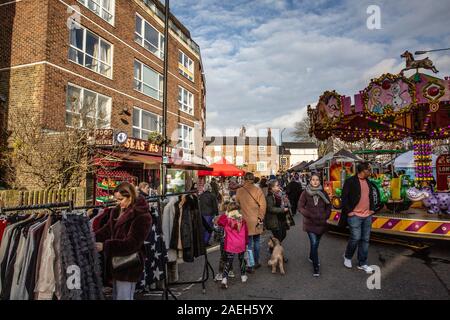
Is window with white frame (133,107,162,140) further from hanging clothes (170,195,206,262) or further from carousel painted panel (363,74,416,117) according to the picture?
hanging clothes (170,195,206,262)

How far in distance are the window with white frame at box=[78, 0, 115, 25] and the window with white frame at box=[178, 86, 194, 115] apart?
8375mm

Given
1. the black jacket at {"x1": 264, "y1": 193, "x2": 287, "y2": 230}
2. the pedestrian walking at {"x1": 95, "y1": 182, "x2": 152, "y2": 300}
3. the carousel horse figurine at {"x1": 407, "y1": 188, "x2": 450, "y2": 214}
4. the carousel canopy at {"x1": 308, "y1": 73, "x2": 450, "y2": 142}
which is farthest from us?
the carousel canopy at {"x1": 308, "y1": 73, "x2": 450, "y2": 142}

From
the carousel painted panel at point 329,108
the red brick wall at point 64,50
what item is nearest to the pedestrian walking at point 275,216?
the carousel painted panel at point 329,108

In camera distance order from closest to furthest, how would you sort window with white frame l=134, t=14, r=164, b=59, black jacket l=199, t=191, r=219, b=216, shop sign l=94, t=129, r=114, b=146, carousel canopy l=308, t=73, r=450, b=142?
1. black jacket l=199, t=191, r=219, b=216
2. carousel canopy l=308, t=73, r=450, b=142
3. shop sign l=94, t=129, r=114, b=146
4. window with white frame l=134, t=14, r=164, b=59

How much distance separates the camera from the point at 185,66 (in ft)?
84.5

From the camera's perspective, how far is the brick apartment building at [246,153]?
67.6 meters

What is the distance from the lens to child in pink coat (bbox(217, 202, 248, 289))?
489 cm

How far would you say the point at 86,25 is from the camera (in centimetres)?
1484

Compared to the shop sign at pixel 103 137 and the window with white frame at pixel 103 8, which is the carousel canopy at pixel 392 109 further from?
the window with white frame at pixel 103 8

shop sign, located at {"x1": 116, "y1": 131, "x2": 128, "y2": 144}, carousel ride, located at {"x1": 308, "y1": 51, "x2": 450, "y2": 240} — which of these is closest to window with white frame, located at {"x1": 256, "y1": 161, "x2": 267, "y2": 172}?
carousel ride, located at {"x1": 308, "y1": 51, "x2": 450, "y2": 240}

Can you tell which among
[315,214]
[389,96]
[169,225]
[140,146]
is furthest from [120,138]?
[389,96]

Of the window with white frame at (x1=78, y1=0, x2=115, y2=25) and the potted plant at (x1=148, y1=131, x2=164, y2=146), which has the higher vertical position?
the window with white frame at (x1=78, y1=0, x2=115, y2=25)
